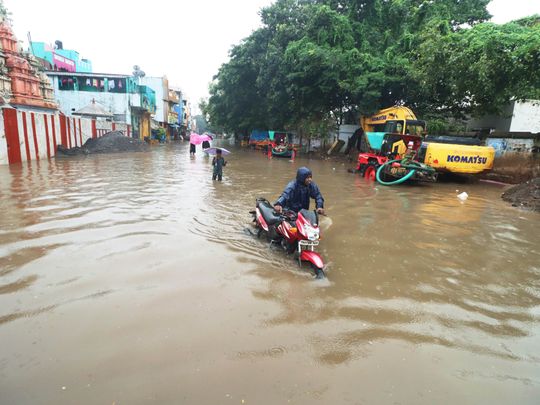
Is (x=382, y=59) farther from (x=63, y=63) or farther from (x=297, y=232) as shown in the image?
(x=63, y=63)

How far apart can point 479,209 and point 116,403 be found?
951cm

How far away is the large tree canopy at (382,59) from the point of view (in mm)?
12367

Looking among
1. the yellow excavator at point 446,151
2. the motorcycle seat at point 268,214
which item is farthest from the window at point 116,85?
the motorcycle seat at point 268,214

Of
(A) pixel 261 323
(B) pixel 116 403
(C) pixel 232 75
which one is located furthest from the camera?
(C) pixel 232 75

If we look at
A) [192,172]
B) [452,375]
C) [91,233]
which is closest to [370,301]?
[452,375]

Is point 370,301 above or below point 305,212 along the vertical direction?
below

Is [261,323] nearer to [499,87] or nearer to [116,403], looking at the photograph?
[116,403]

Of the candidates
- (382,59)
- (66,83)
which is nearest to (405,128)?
(382,59)

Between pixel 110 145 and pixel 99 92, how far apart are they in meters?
11.9

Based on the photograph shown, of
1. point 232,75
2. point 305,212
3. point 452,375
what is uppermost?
point 232,75

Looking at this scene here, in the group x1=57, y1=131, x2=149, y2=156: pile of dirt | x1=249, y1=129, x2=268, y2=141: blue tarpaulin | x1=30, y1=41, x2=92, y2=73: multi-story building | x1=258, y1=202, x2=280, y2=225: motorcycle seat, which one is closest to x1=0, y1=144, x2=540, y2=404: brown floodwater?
x1=258, y1=202, x2=280, y2=225: motorcycle seat

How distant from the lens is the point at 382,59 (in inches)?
811

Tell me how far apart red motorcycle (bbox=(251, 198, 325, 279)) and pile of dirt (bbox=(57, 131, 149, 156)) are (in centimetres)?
1851

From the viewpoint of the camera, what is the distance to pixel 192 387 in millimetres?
2498
